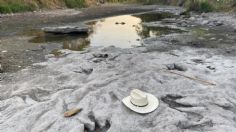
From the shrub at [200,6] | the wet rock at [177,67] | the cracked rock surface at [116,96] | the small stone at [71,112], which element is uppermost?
the small stone at [71,112]

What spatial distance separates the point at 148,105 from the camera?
29.1 ft

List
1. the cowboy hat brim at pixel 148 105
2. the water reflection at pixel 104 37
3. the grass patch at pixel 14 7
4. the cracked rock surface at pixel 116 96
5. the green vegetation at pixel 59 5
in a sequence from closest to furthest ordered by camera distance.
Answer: the cracked rock surface at pixel 116 96 < the cowboy hat brim at pixel 148 105 < the water reflection at pixel 104 37 < the green vegetation at pixel 59 5 < the grass patch at pixel 14 7

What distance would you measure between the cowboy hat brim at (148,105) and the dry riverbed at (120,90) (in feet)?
0.38

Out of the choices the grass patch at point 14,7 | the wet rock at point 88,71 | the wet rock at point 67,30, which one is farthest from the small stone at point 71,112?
the grass patch at point 14,7

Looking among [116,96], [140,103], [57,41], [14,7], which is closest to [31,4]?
[14,7]

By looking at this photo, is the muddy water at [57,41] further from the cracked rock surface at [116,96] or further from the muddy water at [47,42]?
the cracked rock surface at [116,96]

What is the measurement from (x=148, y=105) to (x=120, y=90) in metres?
1.48

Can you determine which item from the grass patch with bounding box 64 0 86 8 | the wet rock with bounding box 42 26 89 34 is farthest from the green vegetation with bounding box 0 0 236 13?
the wet rock with bounding box 42 26 89 34

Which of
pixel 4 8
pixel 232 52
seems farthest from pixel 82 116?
pixel 4 8

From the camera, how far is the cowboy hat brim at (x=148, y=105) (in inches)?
337

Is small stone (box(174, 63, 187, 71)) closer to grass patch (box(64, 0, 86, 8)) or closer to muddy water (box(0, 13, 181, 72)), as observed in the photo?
muddy water (box(0, 13, 181, 72))

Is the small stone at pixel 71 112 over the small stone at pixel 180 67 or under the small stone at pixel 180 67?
over

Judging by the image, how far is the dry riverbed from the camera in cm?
826

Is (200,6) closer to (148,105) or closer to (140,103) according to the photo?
(148,105)
